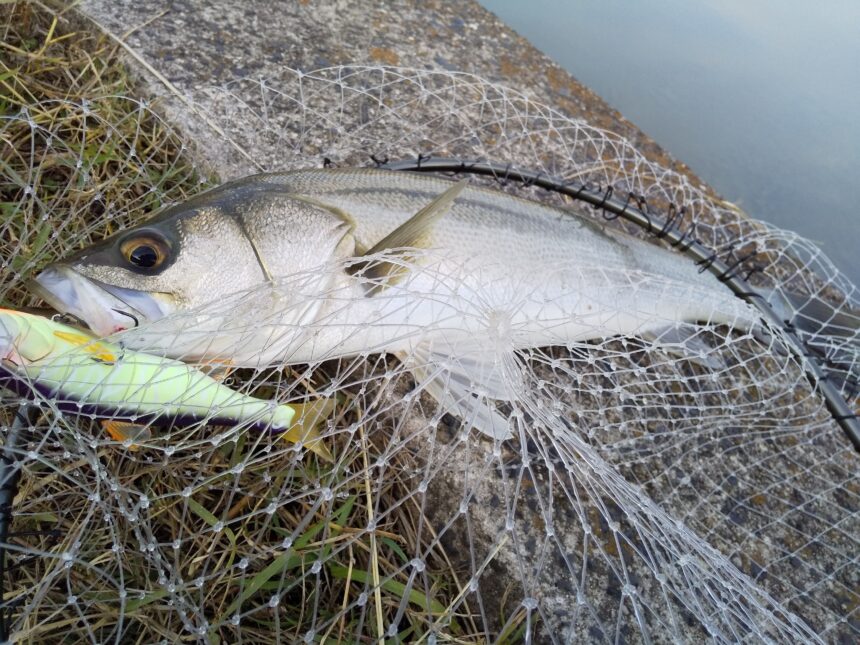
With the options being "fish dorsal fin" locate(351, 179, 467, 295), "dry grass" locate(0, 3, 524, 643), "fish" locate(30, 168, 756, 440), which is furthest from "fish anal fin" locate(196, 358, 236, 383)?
"fish dorsal fin" locate(351, 179, 467, 295)

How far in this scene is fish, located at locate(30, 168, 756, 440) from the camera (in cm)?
165

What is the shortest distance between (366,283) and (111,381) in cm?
80

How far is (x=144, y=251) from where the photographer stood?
5.46 feet

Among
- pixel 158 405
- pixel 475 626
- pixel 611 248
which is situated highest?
pixel 611 248

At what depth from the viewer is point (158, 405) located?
60.1 inches

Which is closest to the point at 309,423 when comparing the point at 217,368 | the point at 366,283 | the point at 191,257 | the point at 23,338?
the point at 217,368

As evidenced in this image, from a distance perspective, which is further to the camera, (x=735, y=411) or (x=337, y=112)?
(x=337, y=112)

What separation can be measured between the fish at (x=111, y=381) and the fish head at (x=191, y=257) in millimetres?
107

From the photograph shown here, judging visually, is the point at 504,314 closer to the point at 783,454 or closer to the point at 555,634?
the point at 555,634

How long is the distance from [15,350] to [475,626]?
151cm

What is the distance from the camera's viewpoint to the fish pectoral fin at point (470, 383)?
1777 millimetres

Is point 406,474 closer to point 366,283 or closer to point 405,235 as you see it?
point 366,283

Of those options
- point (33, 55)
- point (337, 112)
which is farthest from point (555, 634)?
point (33, 55)

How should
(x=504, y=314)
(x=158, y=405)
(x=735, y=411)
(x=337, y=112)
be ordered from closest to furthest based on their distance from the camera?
(x=158, y=405)
(x=504, y=314)
(x=735, y=411)
(x=337, y=112)
